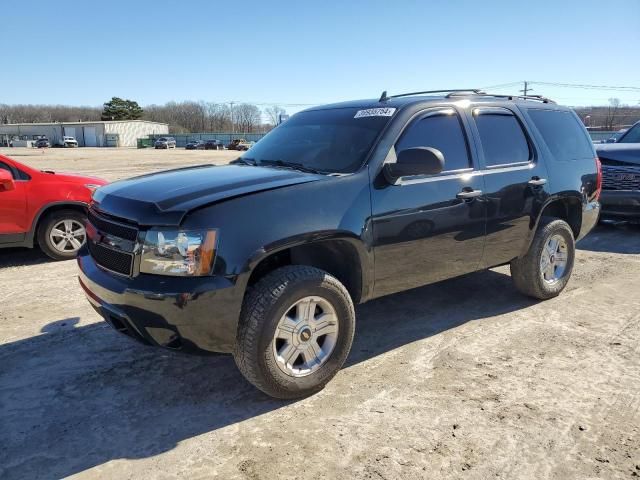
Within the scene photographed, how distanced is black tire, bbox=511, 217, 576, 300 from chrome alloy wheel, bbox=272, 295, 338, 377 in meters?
2.44

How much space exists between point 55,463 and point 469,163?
354 cm

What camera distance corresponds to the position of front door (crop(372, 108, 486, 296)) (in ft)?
12.1

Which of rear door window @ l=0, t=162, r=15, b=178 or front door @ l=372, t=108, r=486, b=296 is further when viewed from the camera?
rear door window @ l=0, t=162, r=15, b=178

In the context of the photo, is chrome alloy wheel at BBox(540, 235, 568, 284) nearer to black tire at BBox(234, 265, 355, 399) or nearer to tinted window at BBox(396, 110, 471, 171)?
tinted window at BBox(396, 110, 471, 171)

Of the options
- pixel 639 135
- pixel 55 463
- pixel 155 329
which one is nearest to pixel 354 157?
pixel 155 329

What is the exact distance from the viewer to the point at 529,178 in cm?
473

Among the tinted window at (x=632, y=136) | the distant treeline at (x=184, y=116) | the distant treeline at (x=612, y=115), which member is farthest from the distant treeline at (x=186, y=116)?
the tinted window at (x=632, y=136)

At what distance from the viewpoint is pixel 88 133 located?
108625mm

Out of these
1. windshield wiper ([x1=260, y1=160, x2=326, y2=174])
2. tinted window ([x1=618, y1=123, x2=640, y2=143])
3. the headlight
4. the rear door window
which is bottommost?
the headlight

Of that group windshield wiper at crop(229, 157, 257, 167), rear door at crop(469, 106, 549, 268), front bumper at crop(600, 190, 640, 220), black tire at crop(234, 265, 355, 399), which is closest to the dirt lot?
black tire at crop(234, 265, 355, 399)

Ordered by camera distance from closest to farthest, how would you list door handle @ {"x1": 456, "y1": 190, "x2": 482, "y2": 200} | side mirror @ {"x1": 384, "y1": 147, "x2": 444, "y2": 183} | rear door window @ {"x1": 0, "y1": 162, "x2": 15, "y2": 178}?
side mirror @ {"x1": 384, "y1": 147, "x2": 444, "y2": 183}, door handle @ {"x1": 456, "y1": 190, "x2": 482, "y2": 200}, rear door window @ {"x1": 0, "y1": 162, "x2": 15, "y2": 178}

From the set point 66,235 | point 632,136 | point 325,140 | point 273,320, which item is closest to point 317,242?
point 273,320

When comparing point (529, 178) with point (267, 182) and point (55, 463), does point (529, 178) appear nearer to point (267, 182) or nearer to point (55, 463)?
point (267, 182)

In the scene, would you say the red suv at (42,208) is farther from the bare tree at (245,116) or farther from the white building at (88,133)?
the bare tree at (245,116)
